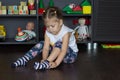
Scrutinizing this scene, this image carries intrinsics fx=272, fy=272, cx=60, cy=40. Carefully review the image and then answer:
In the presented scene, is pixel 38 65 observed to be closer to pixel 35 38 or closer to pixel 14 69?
pixel 14 69

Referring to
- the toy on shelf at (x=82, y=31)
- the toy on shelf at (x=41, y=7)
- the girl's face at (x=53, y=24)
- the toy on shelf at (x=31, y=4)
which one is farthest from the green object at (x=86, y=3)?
the girl's face at (x=53, y=24)

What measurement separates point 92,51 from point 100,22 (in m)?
0.31

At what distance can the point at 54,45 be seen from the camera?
2.19 m

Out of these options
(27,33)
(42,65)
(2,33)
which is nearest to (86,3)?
(27,33)

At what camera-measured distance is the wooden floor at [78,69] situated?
1.94m

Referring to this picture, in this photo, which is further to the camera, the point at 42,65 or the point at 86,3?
the point at 86,3

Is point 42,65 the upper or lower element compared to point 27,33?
lower

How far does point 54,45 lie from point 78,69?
0.27 m

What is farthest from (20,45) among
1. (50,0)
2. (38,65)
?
(38,65)

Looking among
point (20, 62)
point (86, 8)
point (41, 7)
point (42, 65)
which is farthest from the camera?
point (41, 7)

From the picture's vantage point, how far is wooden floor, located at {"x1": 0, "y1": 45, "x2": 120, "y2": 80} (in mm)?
1944

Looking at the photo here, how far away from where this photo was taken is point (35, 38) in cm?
297

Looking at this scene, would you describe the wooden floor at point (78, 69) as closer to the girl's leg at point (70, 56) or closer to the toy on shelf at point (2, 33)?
the girl's leg at point (70, 56)

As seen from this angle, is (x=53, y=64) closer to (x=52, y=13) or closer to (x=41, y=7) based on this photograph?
(x=52, y=13)
